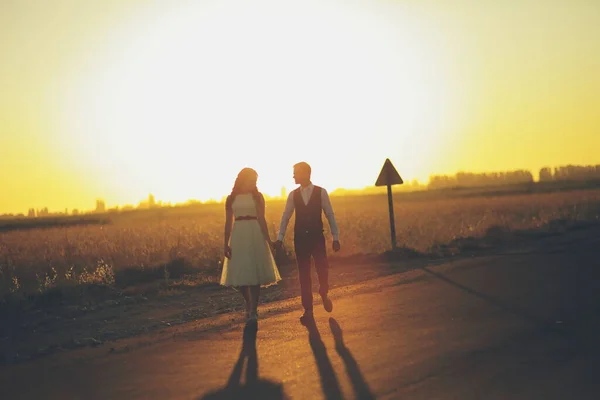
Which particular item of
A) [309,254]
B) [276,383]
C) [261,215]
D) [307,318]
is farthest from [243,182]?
[276,383]

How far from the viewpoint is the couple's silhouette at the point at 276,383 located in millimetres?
5859

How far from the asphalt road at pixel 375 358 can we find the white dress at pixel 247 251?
73cm

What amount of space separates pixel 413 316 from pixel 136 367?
4135mm

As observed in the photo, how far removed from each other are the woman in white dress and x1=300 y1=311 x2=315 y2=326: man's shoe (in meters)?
0.76

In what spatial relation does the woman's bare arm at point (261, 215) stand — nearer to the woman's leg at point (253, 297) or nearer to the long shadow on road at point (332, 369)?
the woman's leg at point (253, 297)

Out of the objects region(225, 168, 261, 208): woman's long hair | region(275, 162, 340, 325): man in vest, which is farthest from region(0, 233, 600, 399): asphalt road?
region(225, 168, 261, 208): woman's long hair

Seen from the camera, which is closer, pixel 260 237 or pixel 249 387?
pixel 249 387

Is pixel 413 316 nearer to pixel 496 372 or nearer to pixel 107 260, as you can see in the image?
pixel 496 372

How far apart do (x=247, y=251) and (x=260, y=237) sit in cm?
31

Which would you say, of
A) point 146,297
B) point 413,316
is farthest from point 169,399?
point 146,297

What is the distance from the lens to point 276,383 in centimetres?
629

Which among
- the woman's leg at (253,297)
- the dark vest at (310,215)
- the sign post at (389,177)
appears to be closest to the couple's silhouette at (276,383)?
the woman's leg at (253,297)

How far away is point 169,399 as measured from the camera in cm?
598

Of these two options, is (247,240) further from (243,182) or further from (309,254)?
(309,254)
